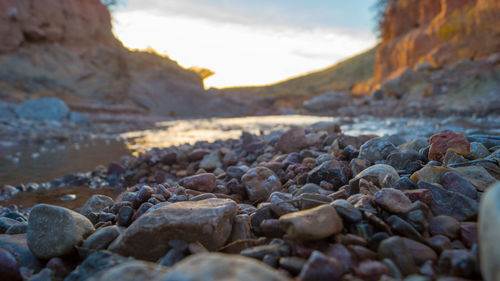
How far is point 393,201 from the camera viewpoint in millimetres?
1158

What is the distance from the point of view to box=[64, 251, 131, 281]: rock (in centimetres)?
105

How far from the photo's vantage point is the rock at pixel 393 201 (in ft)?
3.68

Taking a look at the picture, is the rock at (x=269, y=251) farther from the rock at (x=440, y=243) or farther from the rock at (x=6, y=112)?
the rock at (x=6, y=112)

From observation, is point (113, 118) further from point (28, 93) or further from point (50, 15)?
point (50, 15)

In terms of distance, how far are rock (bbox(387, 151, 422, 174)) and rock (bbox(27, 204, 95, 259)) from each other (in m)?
1.75

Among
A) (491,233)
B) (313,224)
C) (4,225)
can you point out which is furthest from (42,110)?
(491,233)

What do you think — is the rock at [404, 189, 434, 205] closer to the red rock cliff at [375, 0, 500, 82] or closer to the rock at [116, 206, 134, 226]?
the rock at [116, 206, 134, 226]

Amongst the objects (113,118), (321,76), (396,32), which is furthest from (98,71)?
(321,76)

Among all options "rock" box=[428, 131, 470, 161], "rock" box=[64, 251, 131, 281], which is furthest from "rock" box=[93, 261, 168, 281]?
"rock" box=[428, 131, 470, 161]

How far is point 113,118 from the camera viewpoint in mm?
14539

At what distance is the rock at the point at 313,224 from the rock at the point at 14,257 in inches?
41.7

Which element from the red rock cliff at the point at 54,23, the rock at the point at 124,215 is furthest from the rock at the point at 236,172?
the red rock cliff at the point at 54,23

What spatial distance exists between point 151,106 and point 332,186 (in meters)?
21.5

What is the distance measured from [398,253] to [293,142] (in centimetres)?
243
